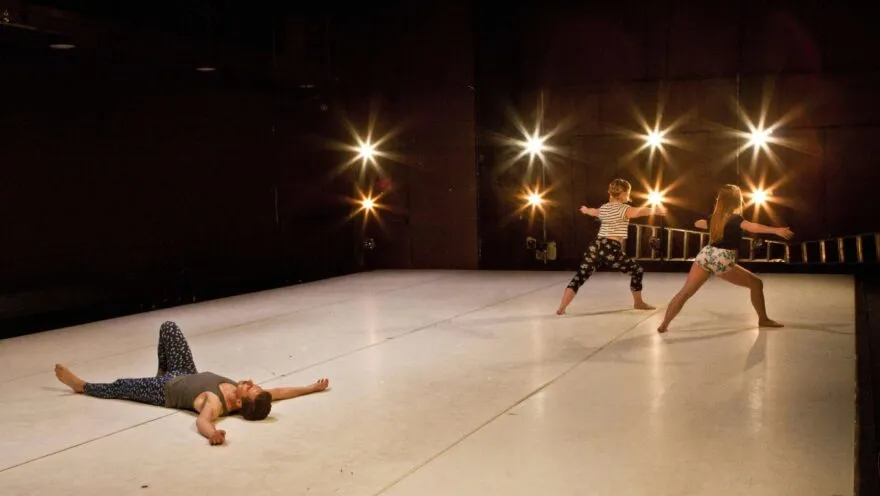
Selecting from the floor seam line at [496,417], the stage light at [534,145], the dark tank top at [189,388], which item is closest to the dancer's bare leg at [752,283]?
the floor seam line at [496,417]

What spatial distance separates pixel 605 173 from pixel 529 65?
2370 mm

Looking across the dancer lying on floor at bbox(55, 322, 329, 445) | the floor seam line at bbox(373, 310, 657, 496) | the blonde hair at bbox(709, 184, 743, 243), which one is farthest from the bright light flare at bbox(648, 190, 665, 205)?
the dancer lying on floor at bbox(55, 322, 329, 445)

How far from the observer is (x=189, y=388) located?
6887mm

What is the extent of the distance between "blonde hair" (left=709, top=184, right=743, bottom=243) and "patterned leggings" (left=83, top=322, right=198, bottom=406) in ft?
17.5

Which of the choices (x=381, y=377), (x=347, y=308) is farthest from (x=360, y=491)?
(x=347, y=308)

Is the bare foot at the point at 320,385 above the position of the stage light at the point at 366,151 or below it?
below

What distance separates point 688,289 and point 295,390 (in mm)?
4438

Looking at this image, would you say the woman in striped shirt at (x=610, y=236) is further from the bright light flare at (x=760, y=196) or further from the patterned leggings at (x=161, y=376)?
the patterned leggings at (x=161, y=376)

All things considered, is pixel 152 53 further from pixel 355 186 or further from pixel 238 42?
pixel 355 186

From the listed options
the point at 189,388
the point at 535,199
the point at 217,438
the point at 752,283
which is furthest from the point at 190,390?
the point at 535,199

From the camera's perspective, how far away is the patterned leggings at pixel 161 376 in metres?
7.22

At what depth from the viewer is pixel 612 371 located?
25.8ft

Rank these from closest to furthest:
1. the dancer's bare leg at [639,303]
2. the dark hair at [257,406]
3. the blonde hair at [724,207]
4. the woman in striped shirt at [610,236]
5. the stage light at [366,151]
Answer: the dark hair at [257,406] < the blonde hair at [724,207] < the woman in striped shirt at [610,236] < the dancer's bare leg at [639,303] < the stage light at [366,151]

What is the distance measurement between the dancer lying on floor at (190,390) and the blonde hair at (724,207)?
446 cm
